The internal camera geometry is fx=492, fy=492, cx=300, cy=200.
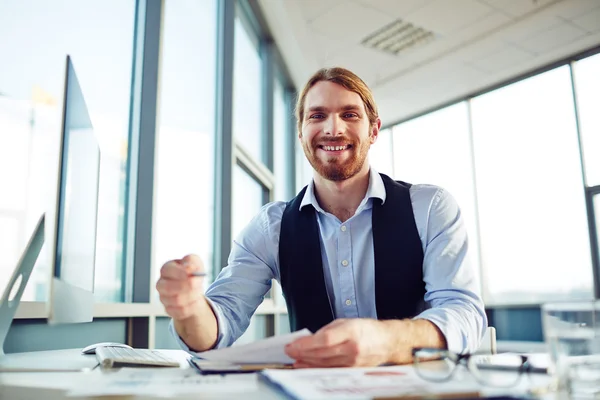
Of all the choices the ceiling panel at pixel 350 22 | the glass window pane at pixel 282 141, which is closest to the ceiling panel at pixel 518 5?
the ceiling panel at pixel 350 22

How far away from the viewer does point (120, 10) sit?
1928 mm

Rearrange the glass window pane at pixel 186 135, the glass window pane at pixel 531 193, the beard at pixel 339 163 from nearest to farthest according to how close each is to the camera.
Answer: the beard at pixel 339 163
the glass window pane at pixel 186 135
the glass window pane at pixel 531 193

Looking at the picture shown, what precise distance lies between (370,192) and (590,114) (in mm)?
3942

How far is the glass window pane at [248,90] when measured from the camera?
3.29m

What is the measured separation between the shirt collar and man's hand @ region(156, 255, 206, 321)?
0.63 m

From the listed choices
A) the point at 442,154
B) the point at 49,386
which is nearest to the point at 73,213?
the point at 49,386

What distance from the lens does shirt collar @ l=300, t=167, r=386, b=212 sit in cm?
137

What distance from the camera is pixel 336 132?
1524 mm

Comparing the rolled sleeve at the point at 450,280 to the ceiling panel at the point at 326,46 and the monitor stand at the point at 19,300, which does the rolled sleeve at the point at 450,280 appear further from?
the ceiling panel at the point at 326,46

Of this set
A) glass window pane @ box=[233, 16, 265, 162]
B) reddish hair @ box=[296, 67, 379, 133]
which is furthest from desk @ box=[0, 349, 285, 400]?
glass window pane @ box=[233, 16, 265, 162]

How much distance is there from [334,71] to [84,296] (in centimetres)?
102

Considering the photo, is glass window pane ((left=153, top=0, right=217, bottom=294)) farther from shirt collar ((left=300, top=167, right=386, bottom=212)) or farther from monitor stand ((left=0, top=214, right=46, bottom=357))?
monitor stand ((left=0, top=214, right=46, bottom=357))

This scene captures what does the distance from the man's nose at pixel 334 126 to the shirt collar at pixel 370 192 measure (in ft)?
0.50

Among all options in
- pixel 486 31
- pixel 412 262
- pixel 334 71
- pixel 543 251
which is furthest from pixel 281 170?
pixel 412 262
